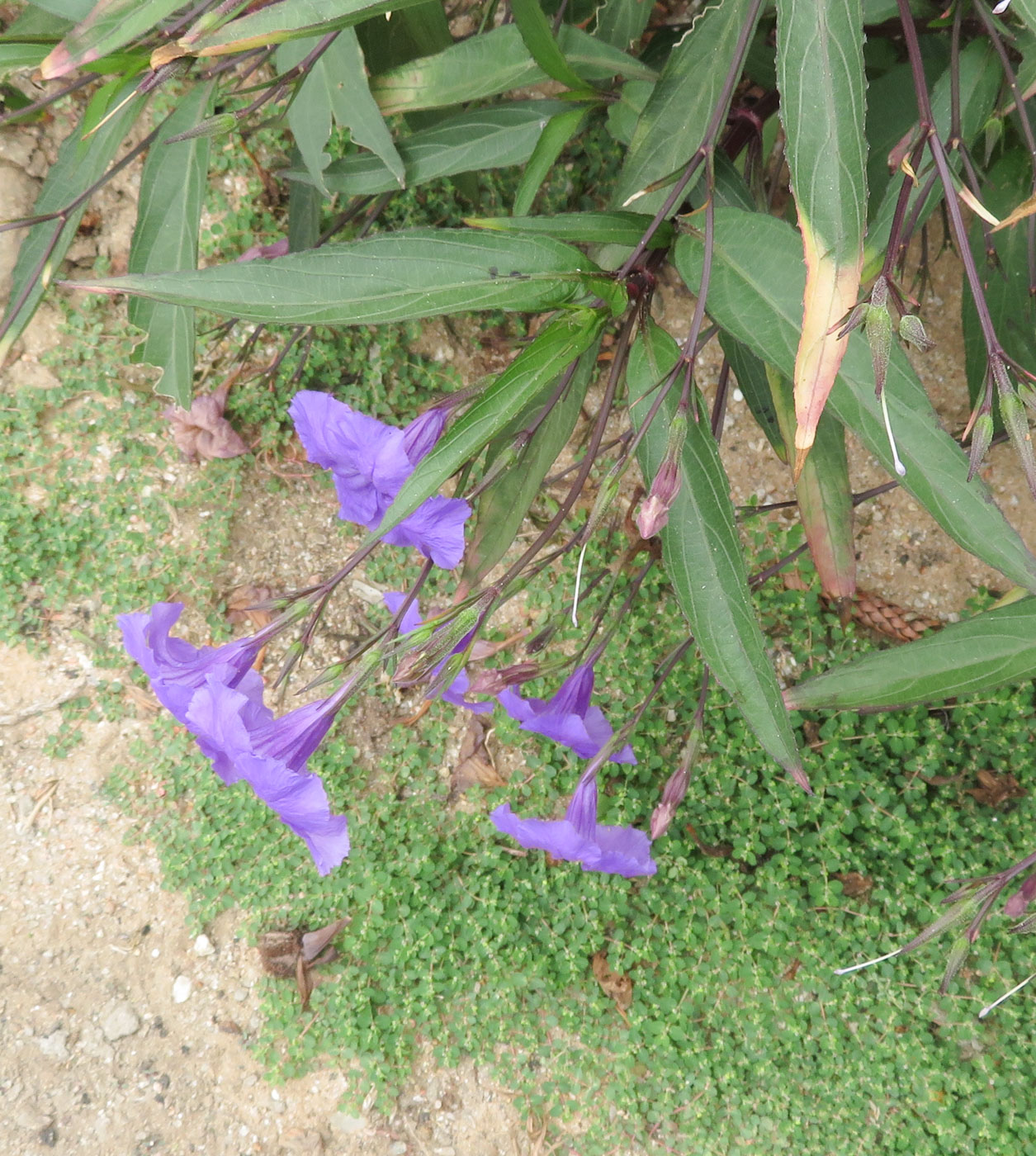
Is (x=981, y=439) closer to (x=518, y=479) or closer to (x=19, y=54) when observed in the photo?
(x=518, y=479)

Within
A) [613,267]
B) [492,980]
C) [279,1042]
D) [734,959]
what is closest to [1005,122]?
[613,267]

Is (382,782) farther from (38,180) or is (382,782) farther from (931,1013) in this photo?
(38,180)

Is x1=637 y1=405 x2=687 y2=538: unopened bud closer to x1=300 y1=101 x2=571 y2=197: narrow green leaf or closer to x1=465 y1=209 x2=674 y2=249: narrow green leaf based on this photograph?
x1=465 y1=209 x2=674 y2=249: narrow green leaf

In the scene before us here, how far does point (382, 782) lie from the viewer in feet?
6.69

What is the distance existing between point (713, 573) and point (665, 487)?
0.21m

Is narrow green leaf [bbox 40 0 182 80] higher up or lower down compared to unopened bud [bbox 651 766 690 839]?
higher up

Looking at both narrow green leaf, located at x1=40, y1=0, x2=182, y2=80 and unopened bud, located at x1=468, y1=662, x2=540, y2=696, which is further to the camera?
unopened bud, located at x1=468, y1=662, x2=540, y2=696

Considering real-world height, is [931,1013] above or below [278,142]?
below

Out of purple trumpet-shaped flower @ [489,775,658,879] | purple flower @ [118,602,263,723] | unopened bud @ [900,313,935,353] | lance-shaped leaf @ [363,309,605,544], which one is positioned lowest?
purple trumpet-shaped flower @ [489,775,658,879]

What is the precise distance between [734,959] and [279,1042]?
0.97 meters

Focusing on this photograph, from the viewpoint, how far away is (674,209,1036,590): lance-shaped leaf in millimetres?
857

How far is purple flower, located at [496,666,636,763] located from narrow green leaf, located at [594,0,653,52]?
101 centimetres

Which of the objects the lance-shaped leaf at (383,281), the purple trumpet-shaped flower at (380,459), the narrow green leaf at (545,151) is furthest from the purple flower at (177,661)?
the narrow green leaf at (545,151)

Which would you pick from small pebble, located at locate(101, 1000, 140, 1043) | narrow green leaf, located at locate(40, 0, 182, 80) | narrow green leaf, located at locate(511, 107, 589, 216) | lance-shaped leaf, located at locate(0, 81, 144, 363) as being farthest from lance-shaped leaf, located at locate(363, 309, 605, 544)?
small pebble, located at locate(101, 1000, 140, 1043)
